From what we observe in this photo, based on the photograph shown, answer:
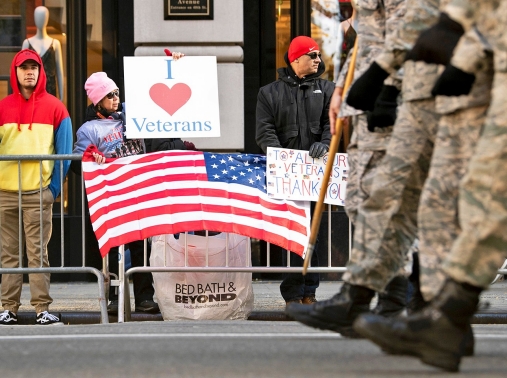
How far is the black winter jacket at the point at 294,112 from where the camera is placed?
820cm

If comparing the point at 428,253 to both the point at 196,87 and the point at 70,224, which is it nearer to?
the point at 196,87

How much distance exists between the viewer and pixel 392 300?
17.5 feet

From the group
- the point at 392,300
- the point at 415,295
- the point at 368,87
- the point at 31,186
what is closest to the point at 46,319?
the point at 31,186

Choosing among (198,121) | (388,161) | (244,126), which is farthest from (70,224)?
(388,161)

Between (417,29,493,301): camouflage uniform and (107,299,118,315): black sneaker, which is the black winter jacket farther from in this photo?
(417,29,493,301): camouflage uniform

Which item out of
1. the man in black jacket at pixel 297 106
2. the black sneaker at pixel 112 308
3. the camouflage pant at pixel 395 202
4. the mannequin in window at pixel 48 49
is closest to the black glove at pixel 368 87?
the camouflage pant at pixel 395 202

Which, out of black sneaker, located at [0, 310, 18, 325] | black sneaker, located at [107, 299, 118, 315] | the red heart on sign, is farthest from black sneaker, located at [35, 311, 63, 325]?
the red heart on sign

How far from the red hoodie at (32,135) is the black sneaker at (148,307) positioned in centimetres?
107

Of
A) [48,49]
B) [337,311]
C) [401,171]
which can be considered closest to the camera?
[401,171]

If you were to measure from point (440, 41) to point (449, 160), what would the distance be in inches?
18.3

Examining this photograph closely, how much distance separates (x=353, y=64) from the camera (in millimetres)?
5258

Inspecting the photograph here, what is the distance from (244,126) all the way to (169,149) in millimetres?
2192

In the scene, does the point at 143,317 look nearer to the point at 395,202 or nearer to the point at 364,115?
the point at 364,115

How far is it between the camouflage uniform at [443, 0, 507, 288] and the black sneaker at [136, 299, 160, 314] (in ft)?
15.2
